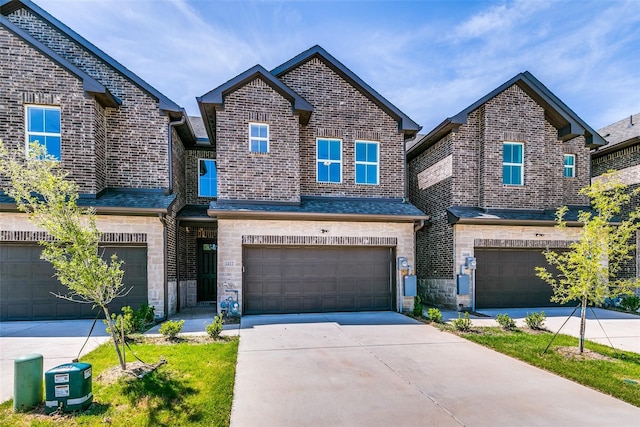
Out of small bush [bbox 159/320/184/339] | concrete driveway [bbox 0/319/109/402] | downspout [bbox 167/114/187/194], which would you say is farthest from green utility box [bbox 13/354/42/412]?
downspout [bbox 167/114/187/194]

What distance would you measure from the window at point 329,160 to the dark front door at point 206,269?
5.30 m

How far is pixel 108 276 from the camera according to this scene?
5621 millimetres

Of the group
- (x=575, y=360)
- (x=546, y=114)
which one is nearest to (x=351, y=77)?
(x=546, y=114)

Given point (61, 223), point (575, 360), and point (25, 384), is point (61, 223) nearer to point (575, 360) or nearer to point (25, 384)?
point (25, 384)

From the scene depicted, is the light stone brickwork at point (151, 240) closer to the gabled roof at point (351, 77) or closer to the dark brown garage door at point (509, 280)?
the gabled roof at point (351, 77)

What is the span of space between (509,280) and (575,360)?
6.20m

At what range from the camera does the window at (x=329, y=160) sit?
1243 centimetres

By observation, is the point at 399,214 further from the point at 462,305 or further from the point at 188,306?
the point at 188,306

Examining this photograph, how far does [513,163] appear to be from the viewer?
43.4 feet

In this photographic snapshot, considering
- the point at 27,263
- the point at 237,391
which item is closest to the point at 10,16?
the point at 27,263

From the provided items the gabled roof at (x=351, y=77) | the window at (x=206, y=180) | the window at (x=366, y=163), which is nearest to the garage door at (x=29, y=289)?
the window at (x=206, y=180)

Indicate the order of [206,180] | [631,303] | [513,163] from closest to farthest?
[631,303]
[513,163]
[206,180]

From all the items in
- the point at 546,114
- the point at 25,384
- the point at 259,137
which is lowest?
the point at 25,384

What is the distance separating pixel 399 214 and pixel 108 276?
27.4 feet
